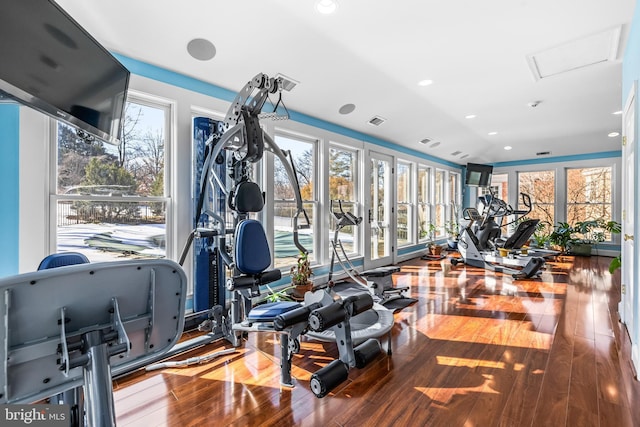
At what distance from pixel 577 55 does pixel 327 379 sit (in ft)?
13.4

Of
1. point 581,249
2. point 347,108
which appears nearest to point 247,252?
point 347,108

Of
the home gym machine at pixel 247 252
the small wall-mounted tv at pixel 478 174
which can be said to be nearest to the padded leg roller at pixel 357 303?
the home gym machine at pixel 247 252

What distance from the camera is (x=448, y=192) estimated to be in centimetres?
891

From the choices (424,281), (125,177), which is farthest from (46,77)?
(424,281)

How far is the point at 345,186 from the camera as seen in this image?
560 cm

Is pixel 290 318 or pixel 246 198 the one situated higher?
pixel 246 198

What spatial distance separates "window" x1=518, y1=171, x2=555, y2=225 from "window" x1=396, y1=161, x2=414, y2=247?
3.77m

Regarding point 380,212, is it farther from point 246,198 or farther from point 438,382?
point 438,382

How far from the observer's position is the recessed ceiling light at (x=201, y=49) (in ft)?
9.70

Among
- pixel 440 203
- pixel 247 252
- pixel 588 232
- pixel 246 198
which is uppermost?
pixel 440 203

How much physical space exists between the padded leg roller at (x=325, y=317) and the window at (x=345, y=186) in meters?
3.20

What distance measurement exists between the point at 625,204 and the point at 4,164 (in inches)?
206

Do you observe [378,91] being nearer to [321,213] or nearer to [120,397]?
[321,213]

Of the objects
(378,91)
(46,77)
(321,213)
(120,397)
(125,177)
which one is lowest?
(120,397)
